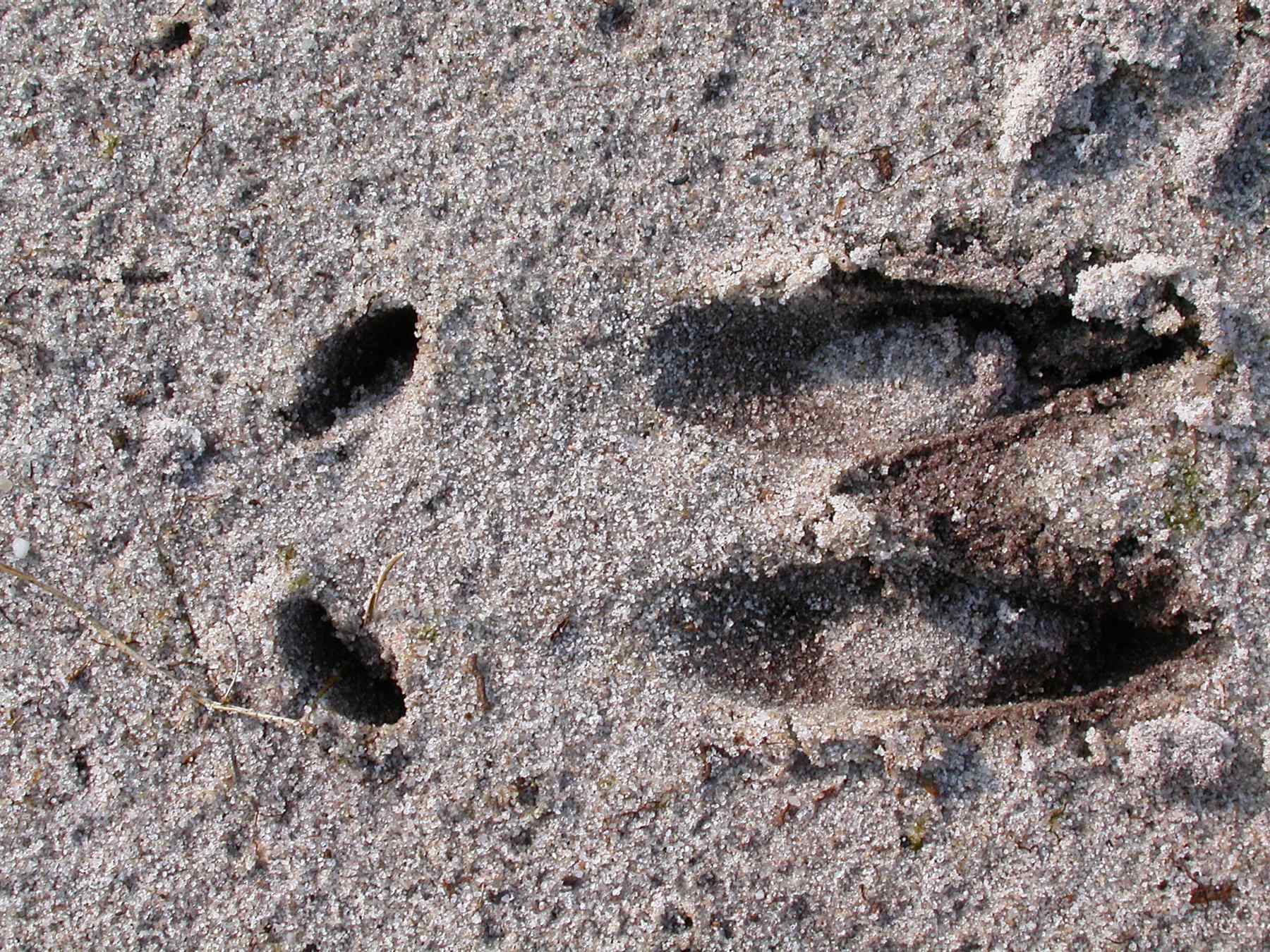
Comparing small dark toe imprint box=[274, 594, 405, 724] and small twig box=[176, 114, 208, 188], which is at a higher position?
small twig box=[176, 114, 208, 188]

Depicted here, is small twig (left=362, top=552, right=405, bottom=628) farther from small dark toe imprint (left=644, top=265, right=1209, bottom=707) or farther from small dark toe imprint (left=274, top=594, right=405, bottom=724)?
small dark toe imprint (left=644, top=265, right=1209, bottom=707)

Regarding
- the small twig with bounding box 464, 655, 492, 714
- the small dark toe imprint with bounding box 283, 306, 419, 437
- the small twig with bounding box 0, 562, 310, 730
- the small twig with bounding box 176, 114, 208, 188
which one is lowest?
the small twig with bounding box 464, 655, 492, 714

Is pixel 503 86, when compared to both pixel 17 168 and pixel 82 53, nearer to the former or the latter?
pixel 82 53

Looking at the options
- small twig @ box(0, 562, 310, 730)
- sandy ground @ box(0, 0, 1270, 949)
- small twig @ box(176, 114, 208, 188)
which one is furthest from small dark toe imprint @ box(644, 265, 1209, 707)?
small twig @ box(176, 114, 208, 188)

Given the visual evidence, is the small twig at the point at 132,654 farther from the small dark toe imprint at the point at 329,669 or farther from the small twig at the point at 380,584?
the small twig at the point at 380,584

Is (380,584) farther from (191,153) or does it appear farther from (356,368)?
(191,153)

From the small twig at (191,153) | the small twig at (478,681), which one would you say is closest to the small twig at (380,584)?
the small twig at (478,681)

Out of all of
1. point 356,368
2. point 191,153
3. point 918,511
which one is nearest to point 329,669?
point 356,368
